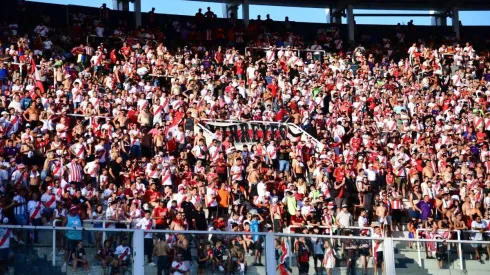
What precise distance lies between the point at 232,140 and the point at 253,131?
32.8 inches

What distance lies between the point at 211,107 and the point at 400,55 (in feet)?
40.4

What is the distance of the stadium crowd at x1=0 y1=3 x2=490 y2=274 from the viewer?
2053 centimetres

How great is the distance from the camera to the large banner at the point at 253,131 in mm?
25391

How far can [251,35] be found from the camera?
3550 cm

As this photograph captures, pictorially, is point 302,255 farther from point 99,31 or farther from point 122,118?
point 99,31

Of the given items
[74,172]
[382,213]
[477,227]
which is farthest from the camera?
[382,213]

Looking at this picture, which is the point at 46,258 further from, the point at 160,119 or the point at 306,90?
the point at 306,90

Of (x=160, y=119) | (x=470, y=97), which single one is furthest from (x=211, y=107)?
(x=470, y=97)

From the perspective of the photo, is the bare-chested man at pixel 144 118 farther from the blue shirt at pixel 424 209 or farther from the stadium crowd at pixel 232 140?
the blue shirt at pixel 424 209

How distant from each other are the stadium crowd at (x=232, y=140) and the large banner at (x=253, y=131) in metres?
0.26

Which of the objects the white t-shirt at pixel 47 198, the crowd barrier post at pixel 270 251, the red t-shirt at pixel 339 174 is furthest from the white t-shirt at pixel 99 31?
the crowd barrier post at pixel 270 251

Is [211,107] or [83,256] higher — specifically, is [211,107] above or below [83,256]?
above

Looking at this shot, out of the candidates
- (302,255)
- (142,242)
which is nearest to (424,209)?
(302,255)

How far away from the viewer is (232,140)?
82.5 feet
